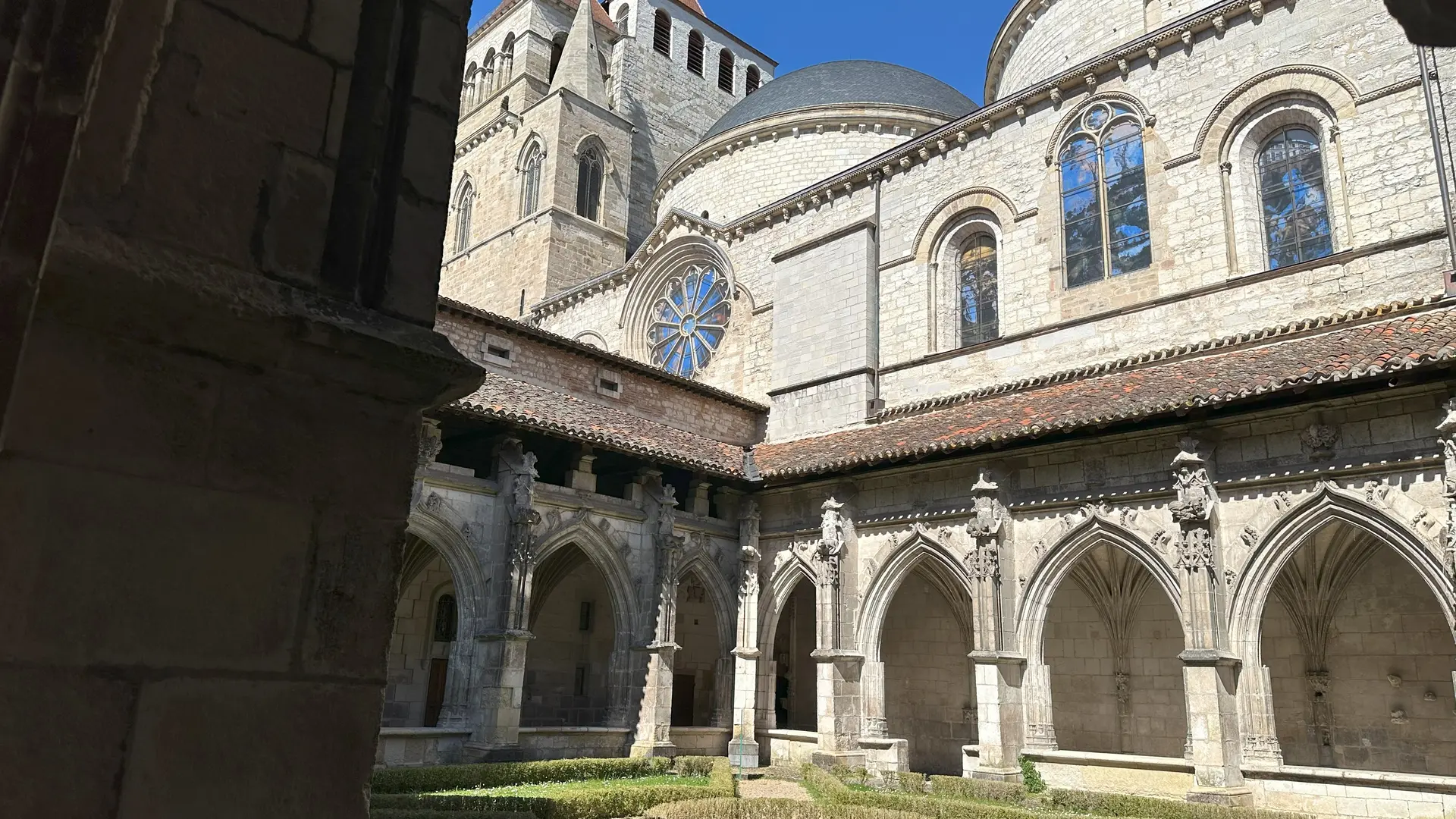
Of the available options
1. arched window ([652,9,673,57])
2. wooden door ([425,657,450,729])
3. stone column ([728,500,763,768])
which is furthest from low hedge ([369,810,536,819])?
arched window ([652,9,673,57])

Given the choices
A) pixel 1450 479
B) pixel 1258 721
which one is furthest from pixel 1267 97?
pixel 1258 721

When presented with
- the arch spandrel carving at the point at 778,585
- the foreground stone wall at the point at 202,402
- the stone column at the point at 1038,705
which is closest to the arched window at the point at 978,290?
the arch spandrel carving at the point at 778,585

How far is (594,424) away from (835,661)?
16.9 feet

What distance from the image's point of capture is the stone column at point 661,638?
15398 millimetres

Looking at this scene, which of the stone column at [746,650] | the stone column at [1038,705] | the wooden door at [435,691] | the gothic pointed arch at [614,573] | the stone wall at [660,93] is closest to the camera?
the stone column at [1038,705]

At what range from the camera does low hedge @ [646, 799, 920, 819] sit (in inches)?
404

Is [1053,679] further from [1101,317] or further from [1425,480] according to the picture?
[1425,480]

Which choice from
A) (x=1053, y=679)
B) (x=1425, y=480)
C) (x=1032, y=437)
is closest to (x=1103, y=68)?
(x=1032, y=437)

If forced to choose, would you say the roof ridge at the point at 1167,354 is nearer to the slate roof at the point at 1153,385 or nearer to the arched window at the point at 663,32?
the slate roof at the point at 1153,385

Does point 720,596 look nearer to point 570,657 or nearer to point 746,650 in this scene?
point 746,650

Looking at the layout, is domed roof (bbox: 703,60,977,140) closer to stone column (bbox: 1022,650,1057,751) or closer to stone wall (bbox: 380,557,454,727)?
stone wall (bbox: 380,557,454,727)

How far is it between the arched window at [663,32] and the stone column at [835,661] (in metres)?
24.8

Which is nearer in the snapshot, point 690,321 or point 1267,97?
point 1267,97

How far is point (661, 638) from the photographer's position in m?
15.8
